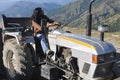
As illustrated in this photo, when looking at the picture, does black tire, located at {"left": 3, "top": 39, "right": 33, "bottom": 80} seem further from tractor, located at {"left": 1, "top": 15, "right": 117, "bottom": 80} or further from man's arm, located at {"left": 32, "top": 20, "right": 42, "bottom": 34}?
man's arm, located at {"left": 32, "top": 20, "right": 42, "bottom": 34}

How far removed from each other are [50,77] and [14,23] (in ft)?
9.35

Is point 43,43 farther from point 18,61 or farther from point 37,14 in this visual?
point 37,14

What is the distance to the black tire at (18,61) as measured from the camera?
8.59 metres

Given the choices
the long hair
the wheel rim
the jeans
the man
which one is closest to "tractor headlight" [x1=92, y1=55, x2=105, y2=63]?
the man

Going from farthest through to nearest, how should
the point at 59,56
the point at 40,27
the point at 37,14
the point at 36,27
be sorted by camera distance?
1. the point at 37,14
2. the point at 36,27
3. the point at 40,27
4. the point at 59,56

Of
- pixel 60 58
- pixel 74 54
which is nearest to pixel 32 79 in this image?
pixel 60 58

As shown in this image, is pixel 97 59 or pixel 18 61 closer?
pixel 97 59

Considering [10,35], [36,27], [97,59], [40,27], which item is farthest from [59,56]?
[10,35]

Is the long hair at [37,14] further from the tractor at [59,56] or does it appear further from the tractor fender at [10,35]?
the tractor fender at [10,35]

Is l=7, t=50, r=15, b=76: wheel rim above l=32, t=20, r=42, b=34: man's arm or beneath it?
beneath

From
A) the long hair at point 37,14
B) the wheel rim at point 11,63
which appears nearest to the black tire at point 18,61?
the wheel rim at point 11,63

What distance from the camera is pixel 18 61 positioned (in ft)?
28.2

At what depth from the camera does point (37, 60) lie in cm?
895

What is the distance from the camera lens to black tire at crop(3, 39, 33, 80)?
859 cm
